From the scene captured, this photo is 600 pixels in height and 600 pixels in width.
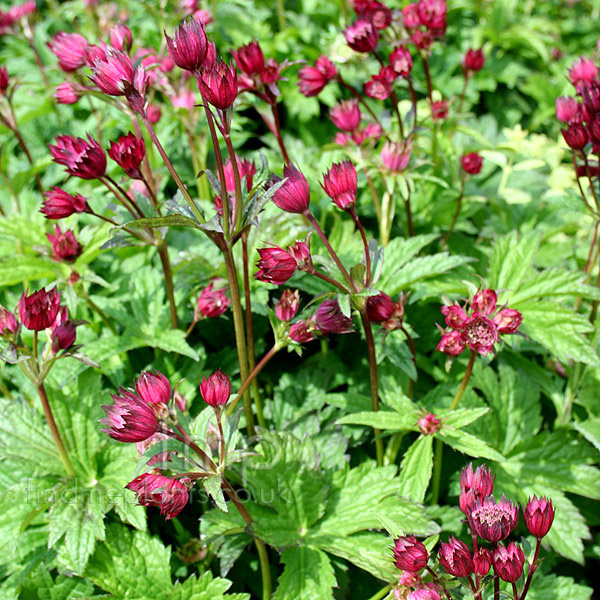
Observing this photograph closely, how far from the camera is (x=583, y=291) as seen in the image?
6.27ft

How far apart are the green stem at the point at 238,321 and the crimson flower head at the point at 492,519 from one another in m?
0.69

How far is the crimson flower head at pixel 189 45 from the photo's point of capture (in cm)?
120

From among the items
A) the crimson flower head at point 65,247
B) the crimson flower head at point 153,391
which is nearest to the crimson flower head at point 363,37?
the crimson flower head at point 65,247

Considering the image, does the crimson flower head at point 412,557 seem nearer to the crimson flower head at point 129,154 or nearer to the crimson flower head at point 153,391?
the crimson flower head at point 153,391

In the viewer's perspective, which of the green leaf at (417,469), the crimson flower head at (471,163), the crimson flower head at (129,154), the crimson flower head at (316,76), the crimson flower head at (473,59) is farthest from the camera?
the crimson flower head at (473,59)

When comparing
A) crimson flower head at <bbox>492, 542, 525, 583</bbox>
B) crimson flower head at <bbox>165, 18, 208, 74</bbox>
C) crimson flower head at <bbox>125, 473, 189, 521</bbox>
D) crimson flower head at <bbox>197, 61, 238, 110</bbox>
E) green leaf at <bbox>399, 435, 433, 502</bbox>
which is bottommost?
green leaf at <bbox>399, 435, 433, 502</bbox>

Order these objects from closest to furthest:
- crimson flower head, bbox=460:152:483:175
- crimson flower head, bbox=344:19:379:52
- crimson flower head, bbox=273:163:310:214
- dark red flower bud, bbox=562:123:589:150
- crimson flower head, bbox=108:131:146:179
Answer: crimson flower head, bbox=273:163:310:214
crimson flower head, bbox=108:131:146:179
dark red flower bud, bbox=562:123:589:150
crimson flower head, bbox=344:19:379:52
crimson flower head, bbox=460:152:483:175

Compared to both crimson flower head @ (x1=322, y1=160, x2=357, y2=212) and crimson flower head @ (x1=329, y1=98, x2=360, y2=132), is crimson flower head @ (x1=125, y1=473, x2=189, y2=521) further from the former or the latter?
crimson flower head @ (x1=329, y1=98, x2=360, y2=132)

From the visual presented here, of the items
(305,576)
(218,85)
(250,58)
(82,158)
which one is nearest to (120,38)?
(250,58)

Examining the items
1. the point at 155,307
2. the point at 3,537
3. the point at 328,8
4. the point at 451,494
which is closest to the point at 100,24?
the point at 328,8

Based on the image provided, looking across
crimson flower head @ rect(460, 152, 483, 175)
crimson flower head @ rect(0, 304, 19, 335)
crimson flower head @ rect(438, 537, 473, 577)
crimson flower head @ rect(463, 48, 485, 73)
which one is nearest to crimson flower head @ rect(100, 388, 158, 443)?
crimson flower head @ rect(0, 304, 19, 335)

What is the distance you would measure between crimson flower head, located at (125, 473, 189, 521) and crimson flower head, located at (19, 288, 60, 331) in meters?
0.47

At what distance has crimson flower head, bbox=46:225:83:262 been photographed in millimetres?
1896

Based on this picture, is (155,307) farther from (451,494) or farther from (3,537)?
(451,494)
